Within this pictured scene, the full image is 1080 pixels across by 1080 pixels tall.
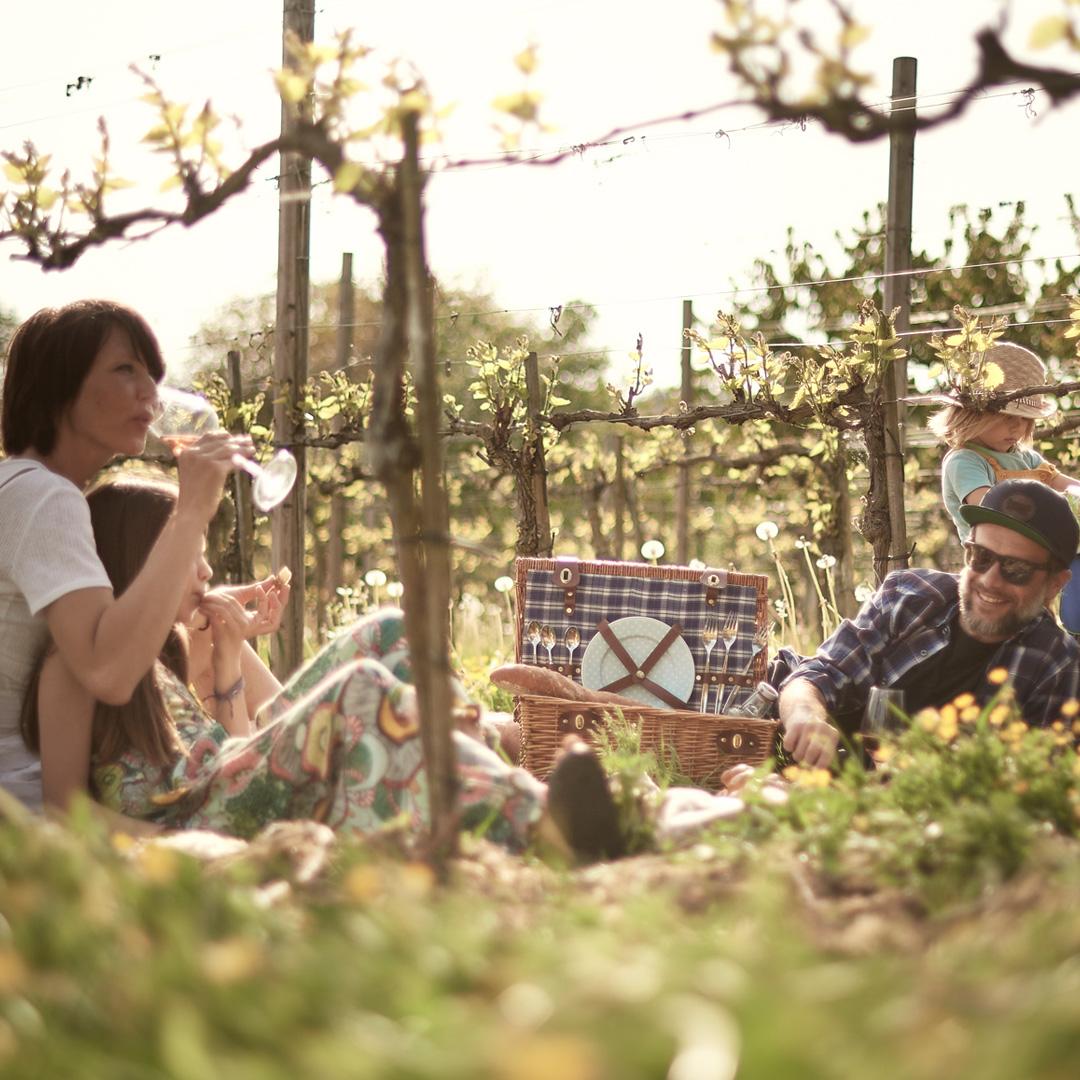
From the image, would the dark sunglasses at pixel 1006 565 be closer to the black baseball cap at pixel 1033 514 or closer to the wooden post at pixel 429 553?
the black baseball cap at pixel 1033 514

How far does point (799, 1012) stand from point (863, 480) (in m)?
12.8

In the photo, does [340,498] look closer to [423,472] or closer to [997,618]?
[997,618]

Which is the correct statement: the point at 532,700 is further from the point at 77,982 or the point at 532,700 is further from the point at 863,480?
the point at 863,480

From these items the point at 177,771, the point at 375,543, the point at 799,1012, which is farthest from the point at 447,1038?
the point at 375,543

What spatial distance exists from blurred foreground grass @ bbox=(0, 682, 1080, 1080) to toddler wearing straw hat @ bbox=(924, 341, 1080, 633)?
234cm

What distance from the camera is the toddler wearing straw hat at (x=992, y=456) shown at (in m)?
4.10

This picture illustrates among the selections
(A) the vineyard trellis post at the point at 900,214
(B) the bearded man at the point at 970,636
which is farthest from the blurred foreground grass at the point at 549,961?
(A) the vineyard trellis post at the point at 900,214

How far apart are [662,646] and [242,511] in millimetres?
4178

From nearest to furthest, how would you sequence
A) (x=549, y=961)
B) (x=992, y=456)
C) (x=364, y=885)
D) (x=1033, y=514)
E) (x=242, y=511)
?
(x=549, y=961), (x=364, y=885), (x=1033, y=514), (x=992, y=456), (x=242, y=511)

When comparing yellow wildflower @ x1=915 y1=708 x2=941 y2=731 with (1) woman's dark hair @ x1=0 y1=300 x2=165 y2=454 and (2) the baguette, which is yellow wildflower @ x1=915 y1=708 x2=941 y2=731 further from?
(2) the baguette

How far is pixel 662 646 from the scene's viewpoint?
14.6 feet

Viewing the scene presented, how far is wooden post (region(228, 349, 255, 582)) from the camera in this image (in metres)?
7.95

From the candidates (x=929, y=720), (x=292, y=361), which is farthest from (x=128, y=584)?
(x=292, y=361)

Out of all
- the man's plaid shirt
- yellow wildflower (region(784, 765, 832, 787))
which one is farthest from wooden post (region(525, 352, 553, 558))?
yellow wildflower (region(784, 765, 832, 787))
